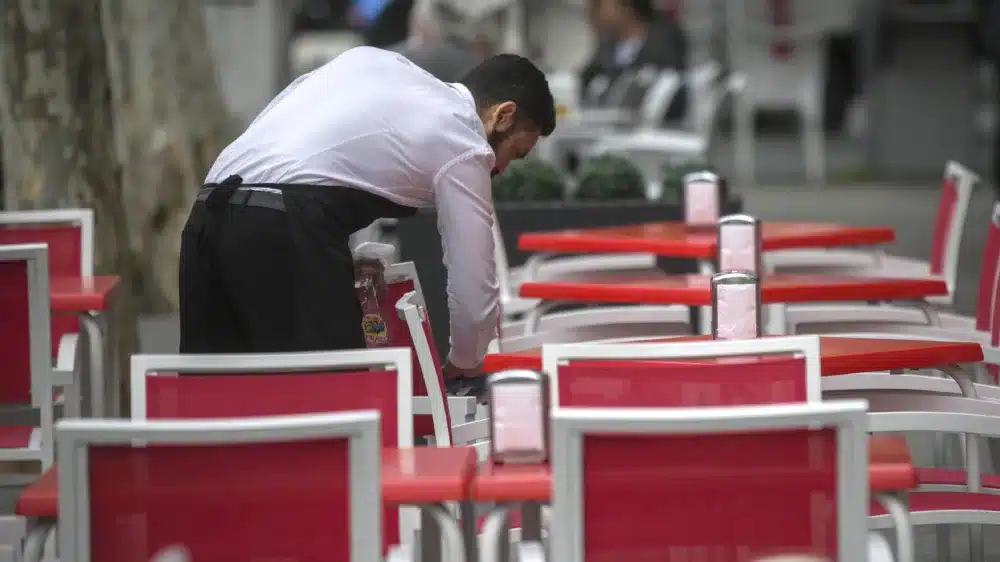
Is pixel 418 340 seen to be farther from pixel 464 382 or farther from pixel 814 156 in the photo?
pixel 814 156

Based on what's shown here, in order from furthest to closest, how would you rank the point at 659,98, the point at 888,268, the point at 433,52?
1. the point at 659,98
2. the point at 433,52
3. the point at 888,268

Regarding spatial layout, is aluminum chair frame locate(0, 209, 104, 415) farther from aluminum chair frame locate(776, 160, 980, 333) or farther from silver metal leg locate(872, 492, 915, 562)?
silver metal leg locate(872, 492, 915, 562)

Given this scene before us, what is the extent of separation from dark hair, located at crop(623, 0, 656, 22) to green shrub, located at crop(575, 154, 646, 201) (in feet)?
10.5

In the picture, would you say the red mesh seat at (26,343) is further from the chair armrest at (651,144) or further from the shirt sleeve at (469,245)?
the chair armrest at (651,144)

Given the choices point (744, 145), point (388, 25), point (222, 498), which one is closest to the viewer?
point (222, 498)

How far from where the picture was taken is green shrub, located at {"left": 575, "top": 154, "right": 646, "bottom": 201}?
8062mm

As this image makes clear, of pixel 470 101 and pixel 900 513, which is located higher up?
pixel 470 101

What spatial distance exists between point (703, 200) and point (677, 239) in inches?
17.2

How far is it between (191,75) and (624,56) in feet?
12.4

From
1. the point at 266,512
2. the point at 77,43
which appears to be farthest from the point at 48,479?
the point at 77,43

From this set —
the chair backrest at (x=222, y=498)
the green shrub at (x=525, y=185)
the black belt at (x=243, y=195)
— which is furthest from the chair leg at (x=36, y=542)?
the green shrub at (x=525, y=185)

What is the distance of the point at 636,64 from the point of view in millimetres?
12516

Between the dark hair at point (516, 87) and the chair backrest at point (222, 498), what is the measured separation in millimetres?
1665

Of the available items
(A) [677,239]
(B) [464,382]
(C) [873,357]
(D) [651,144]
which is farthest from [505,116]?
(D) [651,144]
